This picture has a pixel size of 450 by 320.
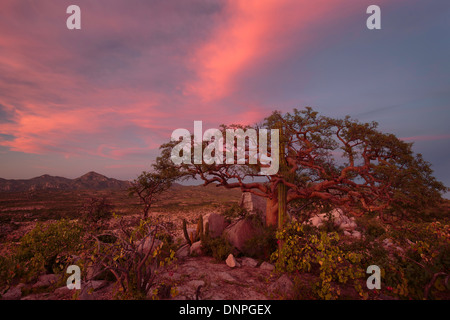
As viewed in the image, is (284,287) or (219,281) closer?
(284,287)

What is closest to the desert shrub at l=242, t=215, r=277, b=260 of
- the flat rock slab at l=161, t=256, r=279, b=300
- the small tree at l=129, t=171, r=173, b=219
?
the flat rock slab at l=161, t=256, r=279, b=300

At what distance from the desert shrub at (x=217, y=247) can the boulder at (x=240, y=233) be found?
50 cm

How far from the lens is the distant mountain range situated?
99500 millimetres

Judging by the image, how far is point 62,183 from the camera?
111 meters

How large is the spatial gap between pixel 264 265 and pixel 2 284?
9.30 meters

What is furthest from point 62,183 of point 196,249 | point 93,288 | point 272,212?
point 93,288

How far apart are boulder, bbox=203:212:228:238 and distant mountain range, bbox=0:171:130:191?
321ft

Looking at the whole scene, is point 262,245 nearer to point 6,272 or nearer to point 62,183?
point 6,272

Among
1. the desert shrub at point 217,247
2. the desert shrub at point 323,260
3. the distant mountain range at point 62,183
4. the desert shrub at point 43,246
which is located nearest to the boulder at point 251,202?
the desert shrub at point 217,247

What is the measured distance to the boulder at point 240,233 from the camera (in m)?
11.0

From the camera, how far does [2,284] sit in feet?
21.6

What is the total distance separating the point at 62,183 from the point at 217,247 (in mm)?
134374
